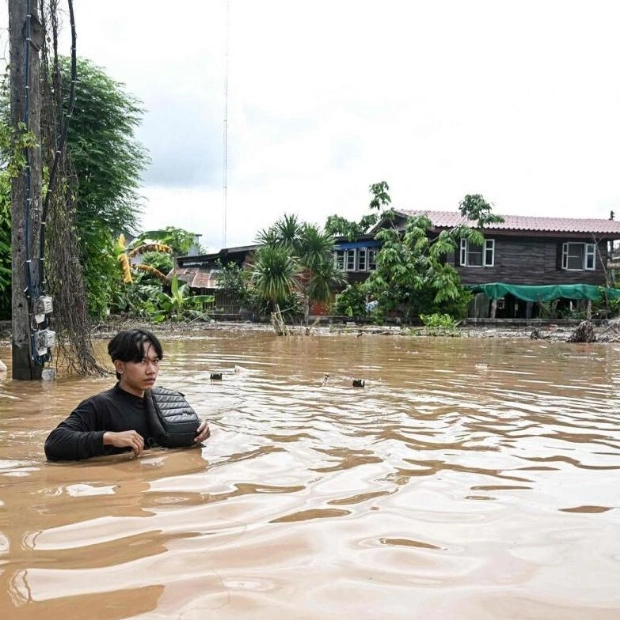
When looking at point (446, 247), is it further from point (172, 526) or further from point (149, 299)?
point (172, 526)

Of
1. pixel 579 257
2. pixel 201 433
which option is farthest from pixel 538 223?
pixel 201 433

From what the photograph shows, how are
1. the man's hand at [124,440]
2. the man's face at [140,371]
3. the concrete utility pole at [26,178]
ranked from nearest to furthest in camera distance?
the man's hand at [124,440], the man's face at [140,371], the concrete utility pole at [26,178]

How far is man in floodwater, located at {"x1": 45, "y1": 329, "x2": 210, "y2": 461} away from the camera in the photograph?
4105mm

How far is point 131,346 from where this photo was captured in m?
4.27

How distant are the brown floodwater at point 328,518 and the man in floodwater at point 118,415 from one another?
115 mm

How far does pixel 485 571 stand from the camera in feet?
8.26

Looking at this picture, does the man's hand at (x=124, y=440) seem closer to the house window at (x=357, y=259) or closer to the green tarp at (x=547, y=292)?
the green tarp at (x=547, y=292)

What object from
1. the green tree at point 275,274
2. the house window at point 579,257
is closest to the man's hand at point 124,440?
the green tree at point 275,274

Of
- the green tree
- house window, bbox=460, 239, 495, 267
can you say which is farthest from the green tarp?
the green tree

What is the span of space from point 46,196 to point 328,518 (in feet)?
22.2

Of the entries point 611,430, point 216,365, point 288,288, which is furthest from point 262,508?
point 288,288

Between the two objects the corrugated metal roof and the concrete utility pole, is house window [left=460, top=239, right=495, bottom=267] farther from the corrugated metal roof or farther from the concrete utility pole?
the concrete utility pole

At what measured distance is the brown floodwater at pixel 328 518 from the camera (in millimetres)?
2260

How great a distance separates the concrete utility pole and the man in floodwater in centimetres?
468
